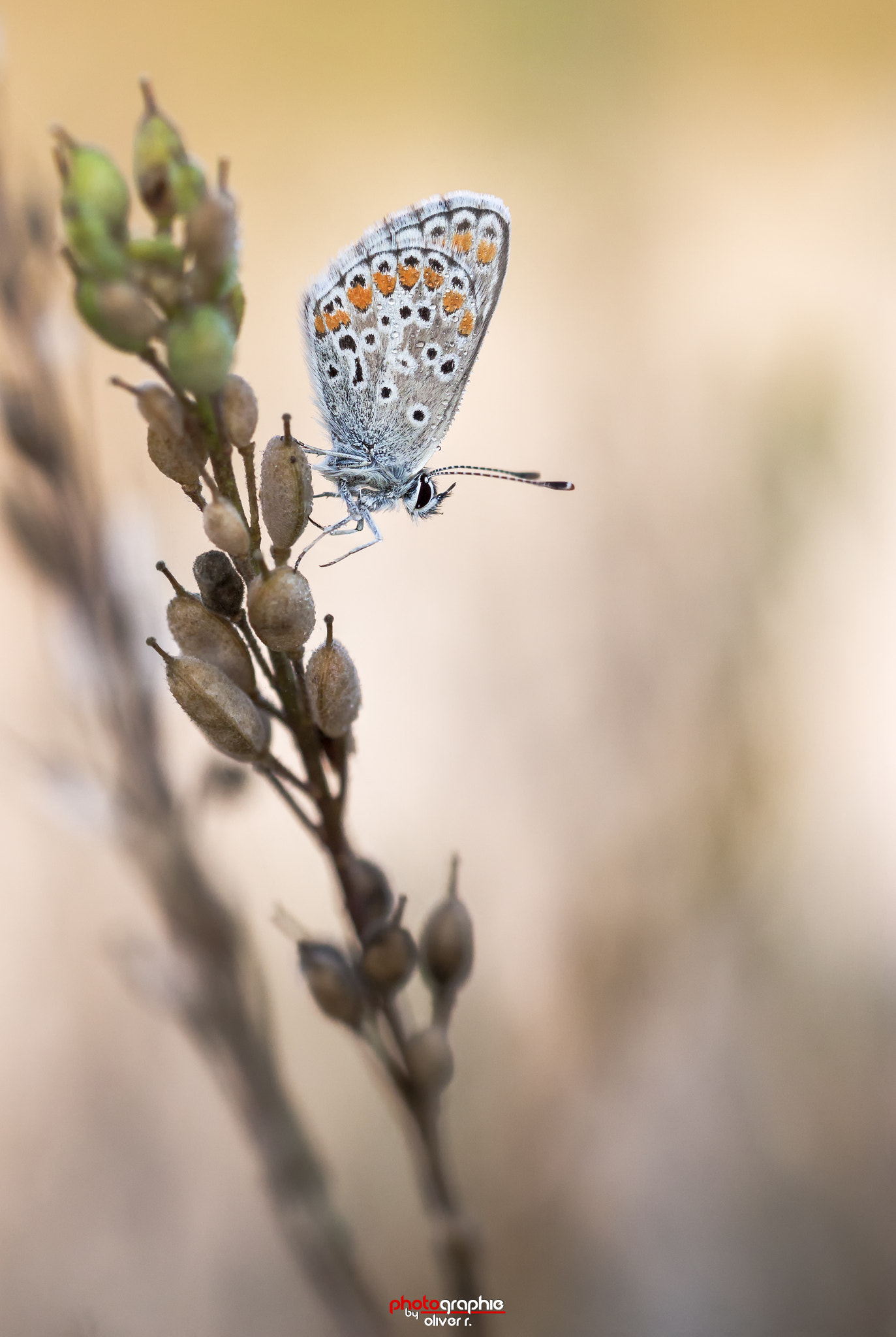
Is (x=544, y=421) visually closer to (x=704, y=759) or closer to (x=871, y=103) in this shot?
(x=704, y=759)

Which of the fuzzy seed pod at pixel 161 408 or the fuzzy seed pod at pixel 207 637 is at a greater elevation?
the fuzzy seed pod at pixel 161 408

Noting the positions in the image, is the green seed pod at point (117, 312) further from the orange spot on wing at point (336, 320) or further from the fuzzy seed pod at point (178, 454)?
the orange spot on wing at point (336, 320)

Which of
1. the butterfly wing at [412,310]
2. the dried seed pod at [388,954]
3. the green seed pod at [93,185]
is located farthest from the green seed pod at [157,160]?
the dried seed pod at [388,954]

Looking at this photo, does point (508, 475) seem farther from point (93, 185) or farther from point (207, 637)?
point (93, 185)

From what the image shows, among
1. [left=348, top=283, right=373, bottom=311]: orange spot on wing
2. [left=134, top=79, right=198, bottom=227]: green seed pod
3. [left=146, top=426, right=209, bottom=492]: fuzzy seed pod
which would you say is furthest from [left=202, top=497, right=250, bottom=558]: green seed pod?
[left=348, top=283, right=373, bottom=311]: orange spot on wing

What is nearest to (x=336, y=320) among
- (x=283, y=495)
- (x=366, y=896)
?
(x=283, y=495)

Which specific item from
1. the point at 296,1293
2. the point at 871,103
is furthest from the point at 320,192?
the point at 296,1293
